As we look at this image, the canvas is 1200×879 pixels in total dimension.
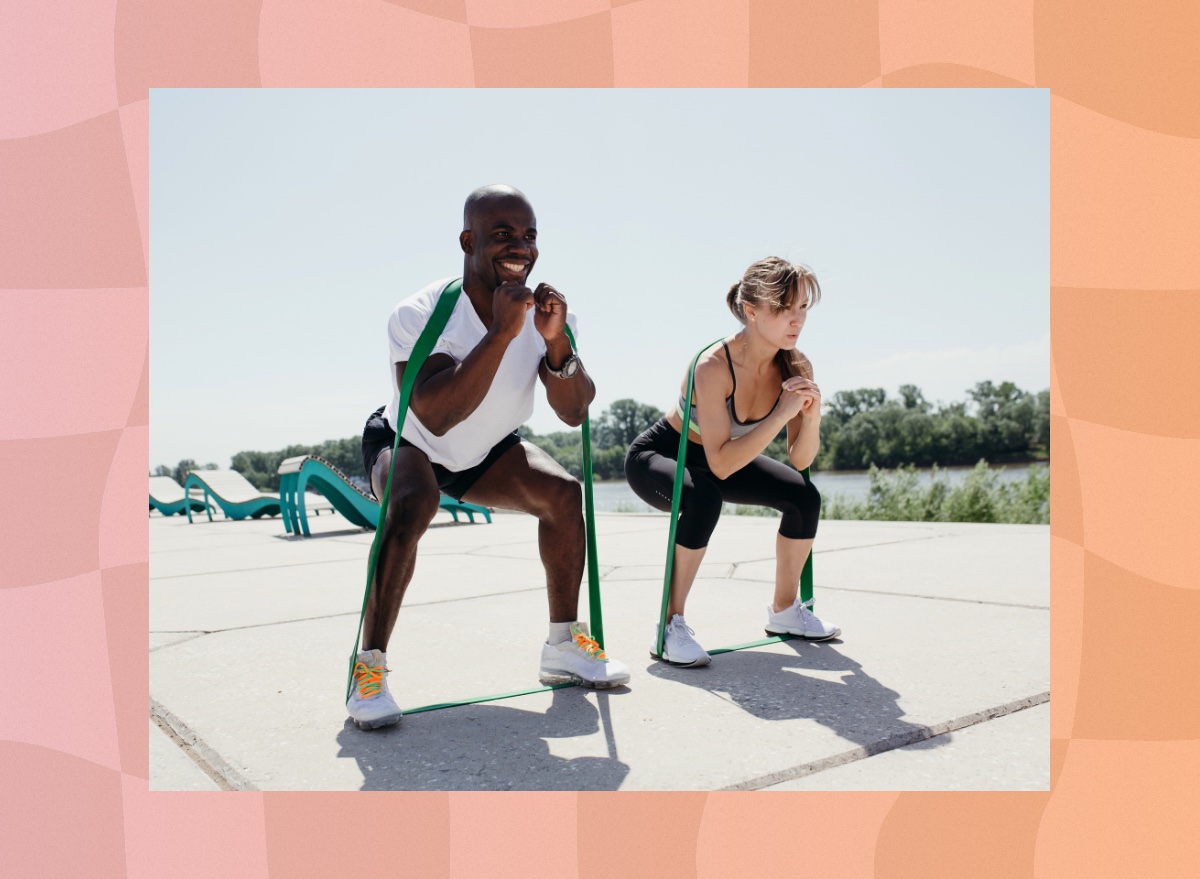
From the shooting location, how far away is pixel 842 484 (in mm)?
12906

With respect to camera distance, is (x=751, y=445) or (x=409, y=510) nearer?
(x=409, y=510)

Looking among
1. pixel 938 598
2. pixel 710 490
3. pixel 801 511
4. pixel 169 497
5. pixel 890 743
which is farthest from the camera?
pixel 169 497

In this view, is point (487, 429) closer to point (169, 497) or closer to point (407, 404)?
point (407, 404)

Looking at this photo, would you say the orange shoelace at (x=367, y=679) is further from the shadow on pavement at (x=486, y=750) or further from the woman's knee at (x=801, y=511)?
the woman's knee at (x=801, y=511)

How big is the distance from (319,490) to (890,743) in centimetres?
797

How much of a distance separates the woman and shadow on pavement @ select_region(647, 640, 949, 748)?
12 centimetres

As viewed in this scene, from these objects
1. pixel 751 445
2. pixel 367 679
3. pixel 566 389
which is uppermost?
pixel 566 389

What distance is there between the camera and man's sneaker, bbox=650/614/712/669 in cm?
303

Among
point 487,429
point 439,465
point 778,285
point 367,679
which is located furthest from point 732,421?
point 367,679

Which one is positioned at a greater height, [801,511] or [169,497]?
[801,511]

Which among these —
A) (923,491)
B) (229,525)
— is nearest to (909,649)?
(923,491)

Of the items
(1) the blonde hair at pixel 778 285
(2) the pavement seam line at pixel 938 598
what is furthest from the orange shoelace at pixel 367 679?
(2) the pavement seam line at pixel 938 598

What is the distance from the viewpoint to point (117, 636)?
2.13m

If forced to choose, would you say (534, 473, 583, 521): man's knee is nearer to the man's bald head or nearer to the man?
the man
